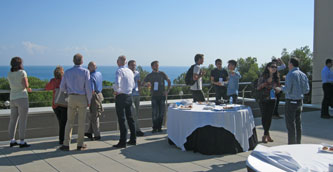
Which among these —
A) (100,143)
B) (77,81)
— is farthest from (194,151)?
(77,81)

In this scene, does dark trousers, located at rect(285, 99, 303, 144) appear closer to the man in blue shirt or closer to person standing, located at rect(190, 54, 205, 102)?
person standing, located at rect(190, 54, 205, 102)

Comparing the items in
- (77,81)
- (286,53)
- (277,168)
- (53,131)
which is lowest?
(53,131)

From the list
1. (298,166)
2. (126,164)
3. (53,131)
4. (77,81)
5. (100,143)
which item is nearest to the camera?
(298,166)

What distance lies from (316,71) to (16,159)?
1144 cm

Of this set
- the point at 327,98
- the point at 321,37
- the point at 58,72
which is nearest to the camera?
the point at 58,72

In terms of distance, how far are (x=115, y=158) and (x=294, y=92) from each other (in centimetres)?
314

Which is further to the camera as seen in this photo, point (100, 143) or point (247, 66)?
point (247, 66)

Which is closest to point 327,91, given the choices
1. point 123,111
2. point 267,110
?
point 267,110

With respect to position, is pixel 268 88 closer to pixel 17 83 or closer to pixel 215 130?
pixel 215 130

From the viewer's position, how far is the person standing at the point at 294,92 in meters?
5.47

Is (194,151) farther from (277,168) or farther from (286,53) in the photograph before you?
(286,53)

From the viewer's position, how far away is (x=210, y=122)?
5527 mm

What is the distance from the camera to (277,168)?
2.71 m

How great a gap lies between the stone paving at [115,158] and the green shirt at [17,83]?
99 centimetres
